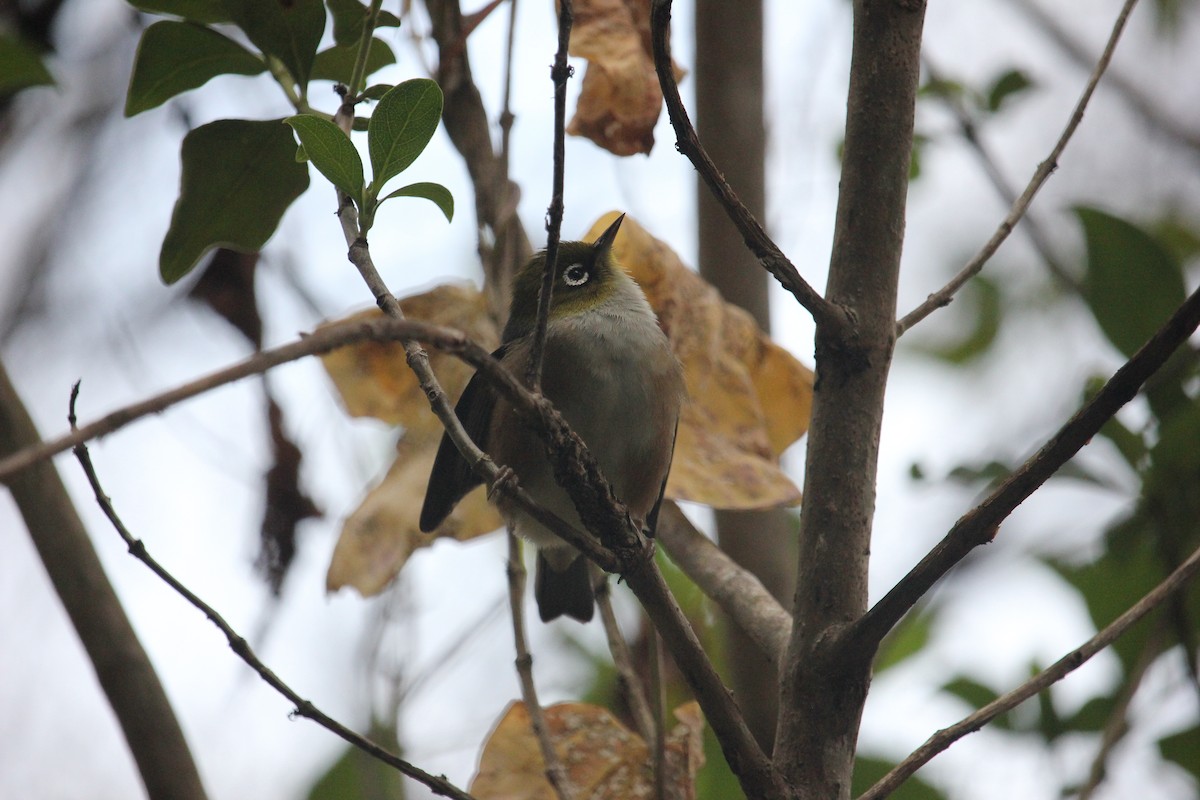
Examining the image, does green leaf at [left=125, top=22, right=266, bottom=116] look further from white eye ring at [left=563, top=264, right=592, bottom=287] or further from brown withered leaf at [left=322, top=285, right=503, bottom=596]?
white eye ring at [left=563, top=264, right=592, bottom=287]

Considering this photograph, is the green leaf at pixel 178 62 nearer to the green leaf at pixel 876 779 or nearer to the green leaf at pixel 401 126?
the green leaf at pixel 401 126

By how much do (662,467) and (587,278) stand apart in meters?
0.97

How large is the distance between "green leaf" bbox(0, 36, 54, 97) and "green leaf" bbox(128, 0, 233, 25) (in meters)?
0.68

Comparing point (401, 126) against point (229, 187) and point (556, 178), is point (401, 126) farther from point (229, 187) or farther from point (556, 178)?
point (229, 187)

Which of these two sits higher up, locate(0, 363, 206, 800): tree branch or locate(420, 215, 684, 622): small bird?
locate(420, 215, 684, 622): small bird

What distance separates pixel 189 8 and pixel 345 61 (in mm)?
441

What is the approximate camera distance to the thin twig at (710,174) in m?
2.19

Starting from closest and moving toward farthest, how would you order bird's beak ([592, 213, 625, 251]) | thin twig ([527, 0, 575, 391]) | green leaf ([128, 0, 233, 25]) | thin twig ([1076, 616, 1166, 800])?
1. thin twig ([527, 0, 575, 391])
2. green leaf ([128, 0, 233, 25])
3. thin twig ([1076, 616, 1166, 800])
4. bird's beak ([592, 213, 625, 251])

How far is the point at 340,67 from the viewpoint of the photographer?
3219mm

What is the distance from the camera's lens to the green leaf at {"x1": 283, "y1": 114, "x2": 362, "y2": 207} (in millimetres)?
2230

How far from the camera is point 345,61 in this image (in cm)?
319

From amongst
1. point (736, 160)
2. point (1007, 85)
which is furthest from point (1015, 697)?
point (1007, 85)

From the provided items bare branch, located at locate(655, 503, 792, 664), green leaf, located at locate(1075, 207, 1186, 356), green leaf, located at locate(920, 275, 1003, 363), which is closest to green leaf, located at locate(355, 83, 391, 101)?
bare branch, located at locate(655, 503, 792, 664)

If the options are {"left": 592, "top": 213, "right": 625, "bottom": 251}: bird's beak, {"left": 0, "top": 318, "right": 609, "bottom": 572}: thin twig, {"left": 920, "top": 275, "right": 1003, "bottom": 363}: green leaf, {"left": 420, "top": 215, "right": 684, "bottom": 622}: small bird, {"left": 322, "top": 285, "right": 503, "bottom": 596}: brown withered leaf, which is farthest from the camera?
{"left": 920, "top": 275, "right": 1003, "bottom": 363}: green leaf
